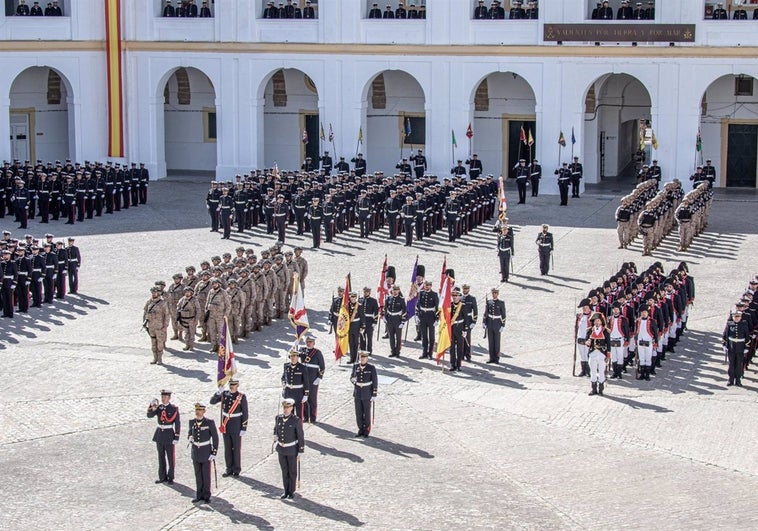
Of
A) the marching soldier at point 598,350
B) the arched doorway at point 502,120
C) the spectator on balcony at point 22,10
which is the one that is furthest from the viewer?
the arched doorway at point 502,120

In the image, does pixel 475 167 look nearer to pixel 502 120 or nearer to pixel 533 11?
pixel 502 120

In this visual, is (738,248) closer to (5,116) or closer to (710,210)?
(710,210)

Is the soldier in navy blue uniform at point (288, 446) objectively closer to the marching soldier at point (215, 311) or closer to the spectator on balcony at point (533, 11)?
the marching soldier at point (215, 311)

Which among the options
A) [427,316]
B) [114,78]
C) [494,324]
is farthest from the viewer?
[114,78]

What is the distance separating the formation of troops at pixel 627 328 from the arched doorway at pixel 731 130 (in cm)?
2158

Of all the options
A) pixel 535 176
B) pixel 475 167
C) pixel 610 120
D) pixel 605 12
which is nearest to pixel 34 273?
pixel 475 167

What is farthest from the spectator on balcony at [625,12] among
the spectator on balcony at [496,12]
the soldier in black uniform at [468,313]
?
the soldier in black uniform at [468,313]

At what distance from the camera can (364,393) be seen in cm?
1903

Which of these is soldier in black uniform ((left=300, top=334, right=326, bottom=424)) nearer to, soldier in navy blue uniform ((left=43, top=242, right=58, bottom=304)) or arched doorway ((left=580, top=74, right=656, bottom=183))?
soldier in navy blue uniform ((left=43, top=242, right=58, bottom=304))

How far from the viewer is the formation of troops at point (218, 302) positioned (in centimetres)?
2325

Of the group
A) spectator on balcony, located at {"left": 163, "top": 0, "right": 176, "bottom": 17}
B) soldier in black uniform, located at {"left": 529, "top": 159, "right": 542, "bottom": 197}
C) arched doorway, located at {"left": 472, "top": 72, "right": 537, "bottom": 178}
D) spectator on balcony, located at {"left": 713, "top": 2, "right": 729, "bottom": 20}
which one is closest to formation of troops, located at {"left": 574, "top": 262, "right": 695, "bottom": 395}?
soldier in black uniform, located at {"left": 529, "top": 159, "right": 542, "bottom": 197}

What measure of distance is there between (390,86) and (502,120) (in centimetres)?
409

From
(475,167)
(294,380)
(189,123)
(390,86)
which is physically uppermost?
(390,86)

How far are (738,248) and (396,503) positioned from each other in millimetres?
19643
